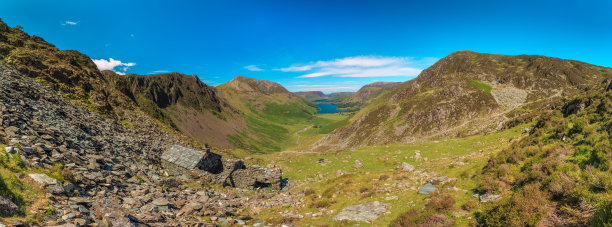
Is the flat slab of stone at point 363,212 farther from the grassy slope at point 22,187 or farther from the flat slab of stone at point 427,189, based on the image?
the grassy slope at point 22,187

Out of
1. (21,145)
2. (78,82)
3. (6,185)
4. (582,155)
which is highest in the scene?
(78,82)

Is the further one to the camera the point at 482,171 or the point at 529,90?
the point at 529,90

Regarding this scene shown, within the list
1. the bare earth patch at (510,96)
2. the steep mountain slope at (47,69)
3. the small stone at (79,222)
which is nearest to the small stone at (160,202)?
the small stone at (79,222)

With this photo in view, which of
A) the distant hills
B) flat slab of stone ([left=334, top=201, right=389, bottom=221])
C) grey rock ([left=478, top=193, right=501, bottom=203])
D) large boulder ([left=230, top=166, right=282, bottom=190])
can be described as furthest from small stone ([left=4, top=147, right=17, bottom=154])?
grey rock ([left=478, top=193, right=501, bottom=203])

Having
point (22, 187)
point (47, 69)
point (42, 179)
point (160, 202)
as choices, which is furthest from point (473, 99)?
point (47, 69)

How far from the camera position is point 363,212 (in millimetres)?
14539

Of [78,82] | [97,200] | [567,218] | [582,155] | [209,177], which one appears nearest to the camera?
[567,218]

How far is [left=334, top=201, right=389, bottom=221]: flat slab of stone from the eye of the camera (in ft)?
45.5

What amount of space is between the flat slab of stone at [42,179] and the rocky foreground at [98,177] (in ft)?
0.09

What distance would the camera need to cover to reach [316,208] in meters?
17.1

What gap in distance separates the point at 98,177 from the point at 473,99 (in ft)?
339

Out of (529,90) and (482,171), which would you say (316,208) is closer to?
(482,171)

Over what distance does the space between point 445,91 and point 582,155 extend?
98063mm

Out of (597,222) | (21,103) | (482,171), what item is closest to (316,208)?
(482,171)
